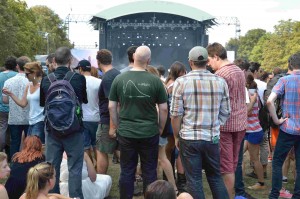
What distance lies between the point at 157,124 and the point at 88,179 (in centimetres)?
113

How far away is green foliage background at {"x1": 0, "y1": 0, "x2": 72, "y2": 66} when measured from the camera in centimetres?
3428

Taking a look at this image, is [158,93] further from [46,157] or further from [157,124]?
[46,157]

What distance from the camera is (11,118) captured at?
6422mm

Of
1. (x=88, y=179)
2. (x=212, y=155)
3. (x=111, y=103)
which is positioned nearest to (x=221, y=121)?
(x=212, y=155)

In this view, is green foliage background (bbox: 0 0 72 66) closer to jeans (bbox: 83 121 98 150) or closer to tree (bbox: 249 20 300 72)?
jeans (bbox: 83 121 98 150)

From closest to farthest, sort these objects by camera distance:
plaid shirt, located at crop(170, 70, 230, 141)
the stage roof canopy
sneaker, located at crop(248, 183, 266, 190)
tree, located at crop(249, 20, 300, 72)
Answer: plaid shirt, located at crop(170, 70, 230, 141) < sneaker, located at crop(248, 183, 266, 190) < the stage roof canopy < tree, located at crop(249, 20, 300, 72)

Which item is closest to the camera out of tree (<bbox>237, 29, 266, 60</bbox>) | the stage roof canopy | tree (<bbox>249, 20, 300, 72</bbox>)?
the stage roof canopy

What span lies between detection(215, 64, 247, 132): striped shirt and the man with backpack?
144 centimetres

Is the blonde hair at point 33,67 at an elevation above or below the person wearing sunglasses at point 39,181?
above

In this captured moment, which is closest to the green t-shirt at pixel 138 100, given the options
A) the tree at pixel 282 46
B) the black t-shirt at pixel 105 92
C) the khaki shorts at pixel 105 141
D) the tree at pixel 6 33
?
the black t-shirt at pixel 105 92

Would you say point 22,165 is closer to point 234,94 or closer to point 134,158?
point 134,158

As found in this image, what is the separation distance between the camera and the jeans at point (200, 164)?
13.4 ft

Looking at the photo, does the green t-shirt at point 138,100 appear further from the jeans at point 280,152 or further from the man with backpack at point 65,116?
the jeans at point 280,152

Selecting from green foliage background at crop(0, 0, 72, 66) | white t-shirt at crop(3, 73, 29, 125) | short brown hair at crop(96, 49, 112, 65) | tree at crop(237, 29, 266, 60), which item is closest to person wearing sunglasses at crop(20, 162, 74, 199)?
short brown hair at crop(96, 49, 112, 65)
